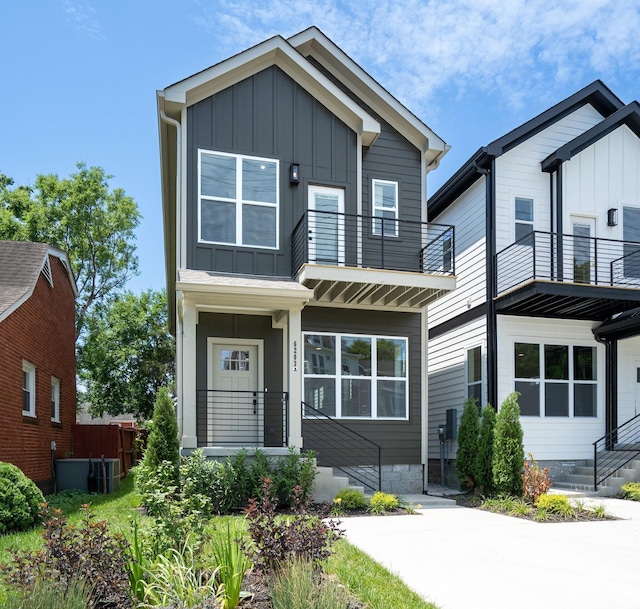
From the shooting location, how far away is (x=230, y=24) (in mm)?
11711

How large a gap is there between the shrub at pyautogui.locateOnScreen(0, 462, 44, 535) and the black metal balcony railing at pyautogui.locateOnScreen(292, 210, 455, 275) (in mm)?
6109

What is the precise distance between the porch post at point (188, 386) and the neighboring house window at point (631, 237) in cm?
1036

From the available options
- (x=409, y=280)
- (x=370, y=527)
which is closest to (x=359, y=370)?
(x=409, y=280)

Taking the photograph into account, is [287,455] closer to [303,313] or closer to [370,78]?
[303,313]

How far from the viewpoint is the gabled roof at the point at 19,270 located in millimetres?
11508

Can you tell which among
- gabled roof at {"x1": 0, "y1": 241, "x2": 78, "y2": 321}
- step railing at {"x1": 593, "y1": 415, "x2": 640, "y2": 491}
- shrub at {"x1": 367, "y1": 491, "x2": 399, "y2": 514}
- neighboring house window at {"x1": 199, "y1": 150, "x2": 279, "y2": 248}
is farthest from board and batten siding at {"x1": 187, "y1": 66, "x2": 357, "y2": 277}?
step railing at {"x1": 593, "y1": 415, "x2": 640, "y2": 491}

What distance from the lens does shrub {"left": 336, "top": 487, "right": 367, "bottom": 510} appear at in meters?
10.6

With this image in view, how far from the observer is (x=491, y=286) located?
47.7 ft

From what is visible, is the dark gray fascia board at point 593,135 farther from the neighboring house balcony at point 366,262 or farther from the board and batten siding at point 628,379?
the board and batten siding at point 628,379

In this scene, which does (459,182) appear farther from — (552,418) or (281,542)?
(281,542)

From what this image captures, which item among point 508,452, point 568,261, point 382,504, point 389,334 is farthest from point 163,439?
point 568,261

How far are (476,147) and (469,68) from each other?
8.36 ft

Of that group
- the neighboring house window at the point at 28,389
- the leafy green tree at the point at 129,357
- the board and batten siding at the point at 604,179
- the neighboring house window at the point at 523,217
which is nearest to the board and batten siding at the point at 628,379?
the board and batten siding at the point at 604,179

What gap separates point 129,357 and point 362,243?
16587 millimetres
